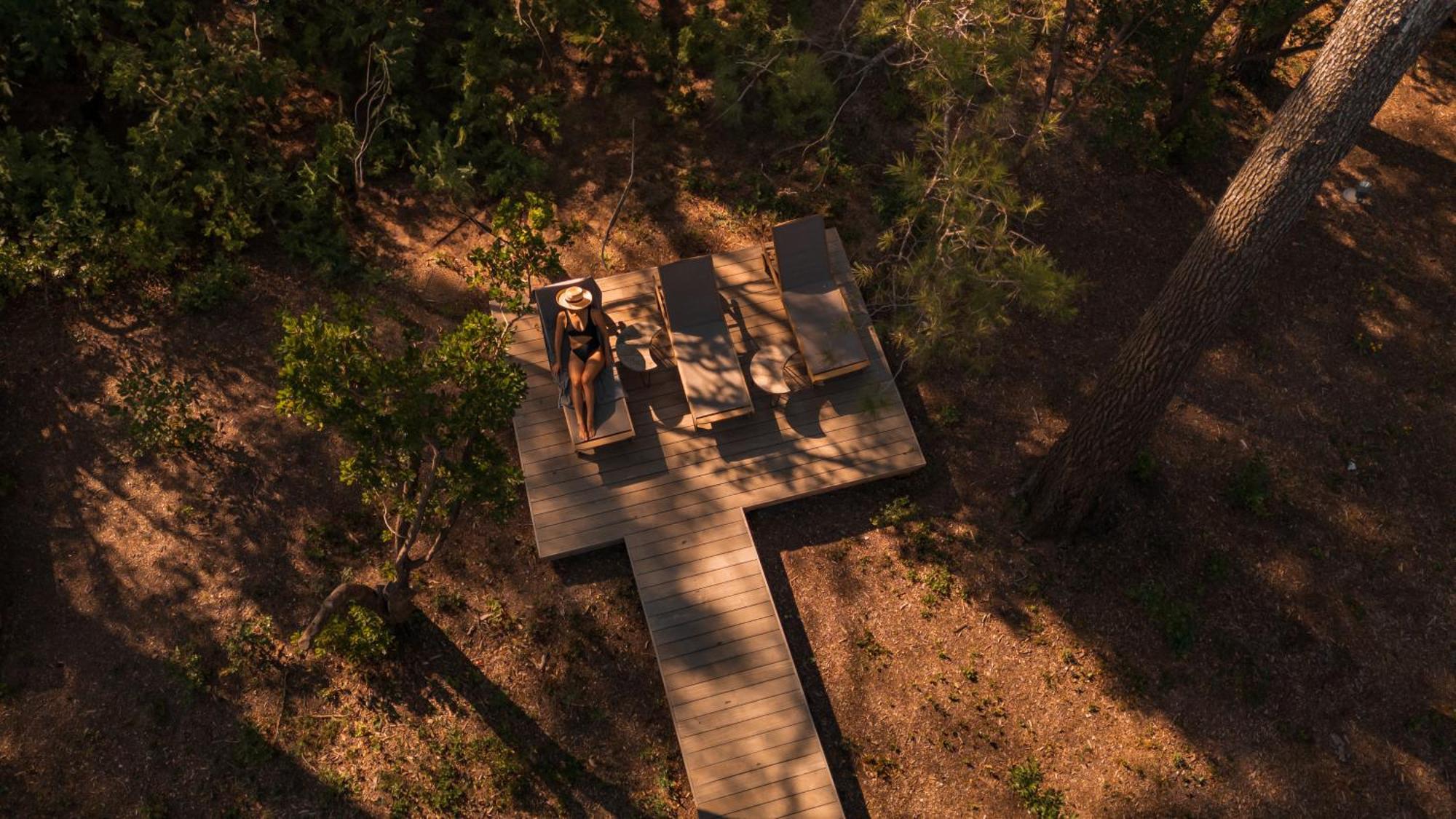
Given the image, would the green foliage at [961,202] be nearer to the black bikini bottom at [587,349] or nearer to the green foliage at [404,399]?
the black bikini bottom at [587,349]

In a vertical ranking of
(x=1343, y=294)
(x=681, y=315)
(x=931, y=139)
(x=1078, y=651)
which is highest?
(x=931, y=139)

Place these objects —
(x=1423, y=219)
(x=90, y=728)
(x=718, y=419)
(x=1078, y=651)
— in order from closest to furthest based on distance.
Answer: (x=90, y=728) < (x=1078, y=651) < (x=718, y=419) < (x=1423, y=219)

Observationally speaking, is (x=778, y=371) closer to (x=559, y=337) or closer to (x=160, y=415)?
(x=559, y=337)

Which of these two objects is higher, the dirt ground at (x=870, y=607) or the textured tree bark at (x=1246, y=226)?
the textured tree bark at (x=1246, y=226)

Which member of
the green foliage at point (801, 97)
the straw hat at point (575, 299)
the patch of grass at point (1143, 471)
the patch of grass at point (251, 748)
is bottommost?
the patch of grass at point (251, 748)

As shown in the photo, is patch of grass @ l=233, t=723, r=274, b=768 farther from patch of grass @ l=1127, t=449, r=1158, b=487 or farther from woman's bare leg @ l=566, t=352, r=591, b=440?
patch of grass @ l=1127, t=449, r=1158, b=487

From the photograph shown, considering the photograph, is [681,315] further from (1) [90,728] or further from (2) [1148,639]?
(1) [90,728]

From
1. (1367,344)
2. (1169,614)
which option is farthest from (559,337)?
(1367,344)

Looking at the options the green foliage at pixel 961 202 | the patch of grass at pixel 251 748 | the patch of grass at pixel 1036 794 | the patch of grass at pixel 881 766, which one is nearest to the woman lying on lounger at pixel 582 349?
the green foliage at pixel 961 202

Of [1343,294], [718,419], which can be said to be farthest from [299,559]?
[1343,294]
